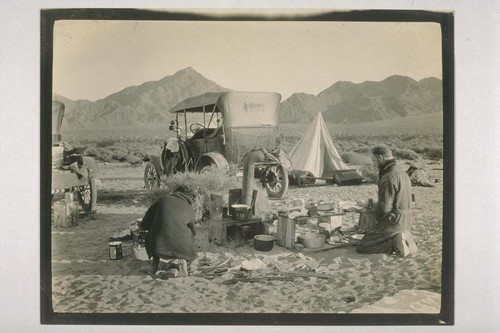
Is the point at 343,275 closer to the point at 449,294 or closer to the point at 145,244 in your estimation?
the point at 449,294

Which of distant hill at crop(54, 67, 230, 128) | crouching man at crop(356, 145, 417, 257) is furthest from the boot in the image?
distant hill at crop(54, 67, 230, 128)

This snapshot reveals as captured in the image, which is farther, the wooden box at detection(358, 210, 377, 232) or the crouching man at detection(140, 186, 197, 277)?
the wooden box at detection(358, 210, 377, 232)

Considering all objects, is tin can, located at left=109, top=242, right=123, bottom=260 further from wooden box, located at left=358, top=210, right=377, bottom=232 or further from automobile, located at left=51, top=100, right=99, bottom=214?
wooden box, located at left=358, top=210, right=377, bottom=232

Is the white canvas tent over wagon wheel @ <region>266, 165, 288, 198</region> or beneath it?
over

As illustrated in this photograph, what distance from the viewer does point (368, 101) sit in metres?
3.08

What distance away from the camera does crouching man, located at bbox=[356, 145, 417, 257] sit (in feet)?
10.1

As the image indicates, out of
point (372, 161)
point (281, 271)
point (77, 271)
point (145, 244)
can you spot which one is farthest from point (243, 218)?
point (77, 271)

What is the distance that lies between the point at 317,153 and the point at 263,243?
751 mm

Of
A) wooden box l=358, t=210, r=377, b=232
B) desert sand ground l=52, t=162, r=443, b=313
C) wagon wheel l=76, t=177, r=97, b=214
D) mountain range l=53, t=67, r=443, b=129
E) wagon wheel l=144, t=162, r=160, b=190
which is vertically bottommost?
desert sand ground l=52, t=162, r=443, b=313

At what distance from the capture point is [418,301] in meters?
3.05

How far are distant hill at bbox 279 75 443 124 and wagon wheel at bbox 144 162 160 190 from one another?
0.99 metres

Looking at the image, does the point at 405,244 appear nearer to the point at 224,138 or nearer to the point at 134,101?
the point at 224,138
